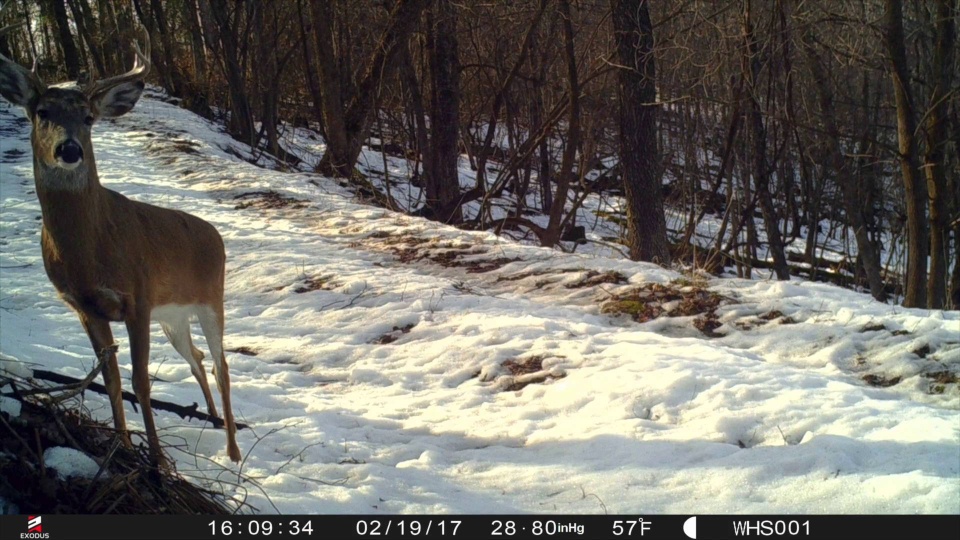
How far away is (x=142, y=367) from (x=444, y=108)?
12.4 metres

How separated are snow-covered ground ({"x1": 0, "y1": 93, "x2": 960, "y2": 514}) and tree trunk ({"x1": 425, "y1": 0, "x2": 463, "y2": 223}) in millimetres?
6061

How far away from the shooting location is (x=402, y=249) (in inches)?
391

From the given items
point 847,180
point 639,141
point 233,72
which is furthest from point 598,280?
→ point 233,72

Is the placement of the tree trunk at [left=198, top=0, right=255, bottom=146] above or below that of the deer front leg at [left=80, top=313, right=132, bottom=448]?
above

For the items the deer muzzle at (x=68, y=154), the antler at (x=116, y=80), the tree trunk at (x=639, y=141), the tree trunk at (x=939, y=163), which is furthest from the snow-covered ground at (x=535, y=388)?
the tree trunk at (x=939, y=163)

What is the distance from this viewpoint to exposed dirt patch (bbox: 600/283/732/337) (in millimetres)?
6887

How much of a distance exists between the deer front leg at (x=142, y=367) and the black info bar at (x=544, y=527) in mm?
632

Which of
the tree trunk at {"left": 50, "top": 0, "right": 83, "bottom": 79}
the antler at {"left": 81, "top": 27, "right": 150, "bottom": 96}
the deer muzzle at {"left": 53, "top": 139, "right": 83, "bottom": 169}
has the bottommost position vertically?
the deer muzzle at {"left": 53, "top": 139, "right": 83, "bottom": 169}

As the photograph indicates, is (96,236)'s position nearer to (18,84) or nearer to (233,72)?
(18,84)

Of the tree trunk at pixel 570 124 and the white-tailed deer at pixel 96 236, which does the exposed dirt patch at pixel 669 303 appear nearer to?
the white-tailed deer at pixel 96 236

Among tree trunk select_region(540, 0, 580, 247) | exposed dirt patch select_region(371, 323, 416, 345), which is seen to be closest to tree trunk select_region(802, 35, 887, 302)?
tree trunk select_region(540, 0, 580, 247)

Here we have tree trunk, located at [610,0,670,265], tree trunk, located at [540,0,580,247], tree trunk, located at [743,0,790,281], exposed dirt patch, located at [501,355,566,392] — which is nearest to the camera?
exposed dirt patch, located at [501,355,566,392]

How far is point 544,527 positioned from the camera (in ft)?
11.5

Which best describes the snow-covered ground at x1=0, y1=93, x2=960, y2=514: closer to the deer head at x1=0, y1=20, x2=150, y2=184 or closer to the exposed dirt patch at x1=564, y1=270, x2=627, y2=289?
the exposed dirt patch at x1=564, y1=270, x2=627, y2=289
